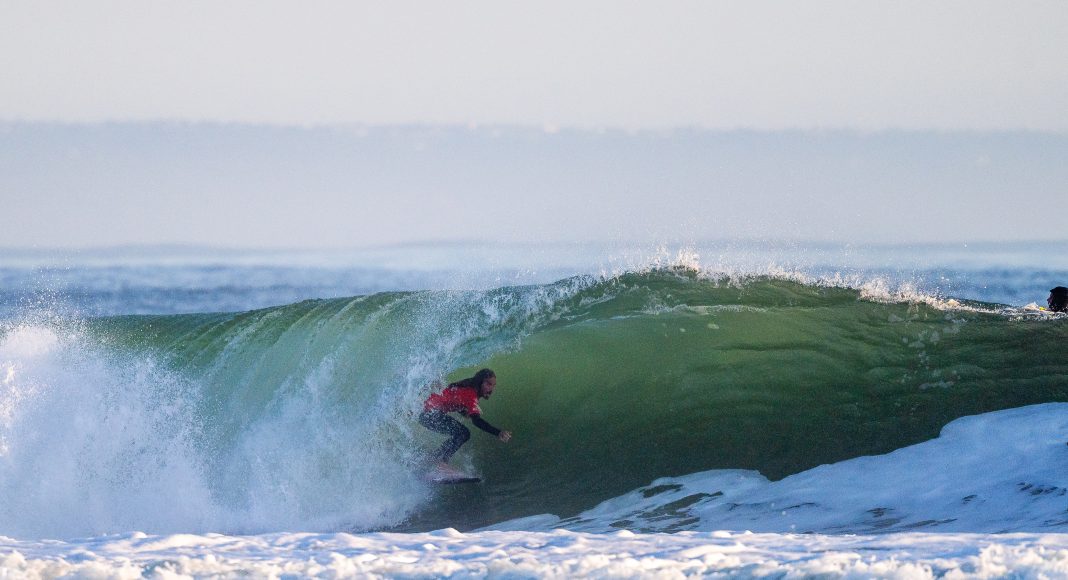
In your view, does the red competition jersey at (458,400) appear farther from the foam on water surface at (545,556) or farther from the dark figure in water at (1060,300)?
the dark figure in water at (1060,300)

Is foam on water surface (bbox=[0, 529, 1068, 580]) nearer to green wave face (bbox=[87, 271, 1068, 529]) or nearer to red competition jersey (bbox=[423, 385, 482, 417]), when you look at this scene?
green wave face (bbox=[87, 271, 1068, 529])

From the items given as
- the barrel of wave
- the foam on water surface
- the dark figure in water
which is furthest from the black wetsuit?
the dark figure in water

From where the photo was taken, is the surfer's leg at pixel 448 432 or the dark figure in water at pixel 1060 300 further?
the dark figure in water at pixel 1060 300

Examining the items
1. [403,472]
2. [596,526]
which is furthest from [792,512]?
[403,472]

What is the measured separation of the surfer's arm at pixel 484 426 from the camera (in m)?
8.30

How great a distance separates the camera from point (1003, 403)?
8.79 m

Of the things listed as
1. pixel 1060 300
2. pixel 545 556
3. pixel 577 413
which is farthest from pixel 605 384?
pixel 545 556

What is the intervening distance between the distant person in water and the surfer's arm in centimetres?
5

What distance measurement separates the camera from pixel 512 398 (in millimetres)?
9719

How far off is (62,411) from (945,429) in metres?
7.84

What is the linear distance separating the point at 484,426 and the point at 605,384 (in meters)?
1.72

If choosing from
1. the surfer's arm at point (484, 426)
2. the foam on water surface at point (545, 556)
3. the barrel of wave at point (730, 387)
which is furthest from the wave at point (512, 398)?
the foam on water surface at point (545, 556)

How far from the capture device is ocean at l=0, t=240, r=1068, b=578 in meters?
7.75

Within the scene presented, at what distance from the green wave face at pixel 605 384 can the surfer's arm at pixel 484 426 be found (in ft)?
1.99
